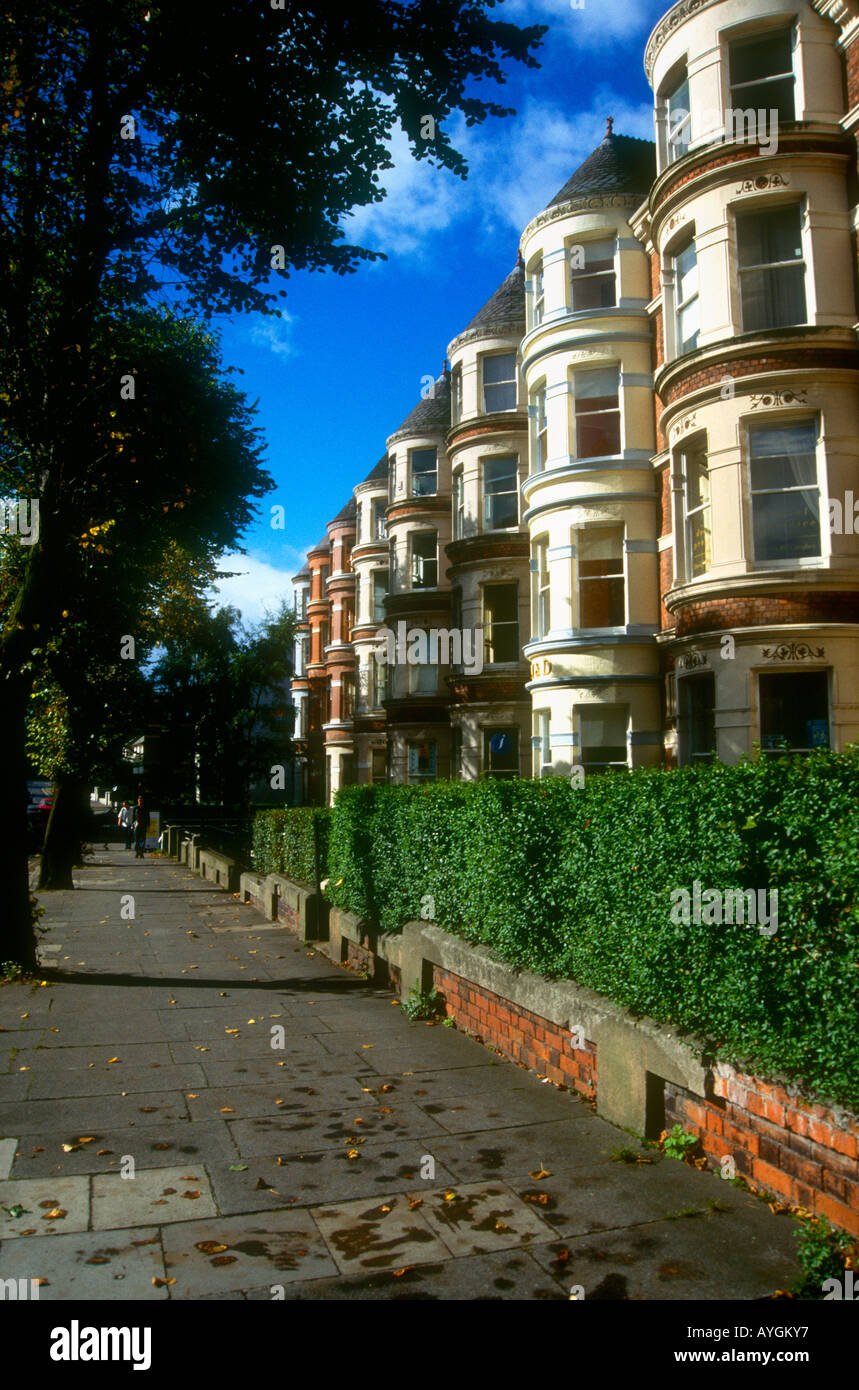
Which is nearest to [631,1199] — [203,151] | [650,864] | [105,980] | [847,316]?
[650,864]

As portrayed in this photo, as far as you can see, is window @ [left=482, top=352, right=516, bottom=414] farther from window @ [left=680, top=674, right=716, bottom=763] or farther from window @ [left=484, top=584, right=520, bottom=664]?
window @ [left=680, top=674, right=716, bottom=763]

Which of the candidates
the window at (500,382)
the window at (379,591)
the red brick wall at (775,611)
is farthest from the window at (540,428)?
the window at (379,591)

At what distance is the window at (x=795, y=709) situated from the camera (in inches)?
566

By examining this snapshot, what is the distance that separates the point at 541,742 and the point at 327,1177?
1594 cm

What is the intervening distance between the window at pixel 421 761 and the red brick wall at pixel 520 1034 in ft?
68.7

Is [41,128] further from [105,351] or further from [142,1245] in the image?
[142,1245]

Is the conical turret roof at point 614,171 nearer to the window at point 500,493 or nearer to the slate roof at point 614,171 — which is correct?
the slate roof at point 614,171

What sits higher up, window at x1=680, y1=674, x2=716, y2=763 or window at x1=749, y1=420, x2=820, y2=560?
window at x1=749, y1=420, x2=820, y2=560

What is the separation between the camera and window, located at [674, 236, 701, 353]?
16.5m

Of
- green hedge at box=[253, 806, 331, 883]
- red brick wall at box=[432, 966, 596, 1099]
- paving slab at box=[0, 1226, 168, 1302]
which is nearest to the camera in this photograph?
paving slab at box=[0, 1226, 168, 1302]

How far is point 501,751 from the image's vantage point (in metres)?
24.4

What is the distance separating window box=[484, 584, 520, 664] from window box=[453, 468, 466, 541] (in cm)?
192

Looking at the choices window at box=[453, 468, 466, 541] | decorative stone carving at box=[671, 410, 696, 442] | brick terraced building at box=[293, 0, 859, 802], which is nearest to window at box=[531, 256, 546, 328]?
brick terraced building at box=[293, 0, 859, 802]

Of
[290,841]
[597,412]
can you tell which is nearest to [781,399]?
[597,412]
